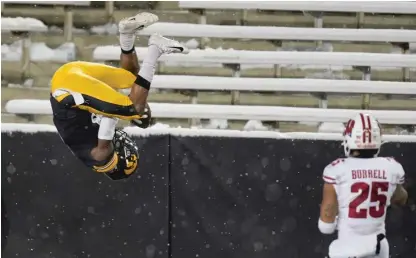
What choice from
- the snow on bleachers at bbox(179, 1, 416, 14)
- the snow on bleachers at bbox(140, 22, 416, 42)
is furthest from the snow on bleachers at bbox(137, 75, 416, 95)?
the snow on bleachers at bbox(179, 1, 416, 14)

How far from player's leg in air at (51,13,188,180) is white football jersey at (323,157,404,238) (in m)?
0.88

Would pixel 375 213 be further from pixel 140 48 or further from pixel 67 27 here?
pixel 67 27

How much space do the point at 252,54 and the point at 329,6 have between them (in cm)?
47

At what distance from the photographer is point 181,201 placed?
12.5ft

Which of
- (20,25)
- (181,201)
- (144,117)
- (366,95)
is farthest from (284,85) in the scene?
(20,25)

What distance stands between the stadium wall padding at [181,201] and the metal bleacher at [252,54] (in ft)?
0.57

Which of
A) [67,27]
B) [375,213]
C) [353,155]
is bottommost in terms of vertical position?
[375,213]

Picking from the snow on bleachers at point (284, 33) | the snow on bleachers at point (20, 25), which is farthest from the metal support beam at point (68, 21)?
the snow on bleachers at point (284, 33)

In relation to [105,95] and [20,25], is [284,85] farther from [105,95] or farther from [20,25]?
[20,25]

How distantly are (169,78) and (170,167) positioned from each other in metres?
0.46

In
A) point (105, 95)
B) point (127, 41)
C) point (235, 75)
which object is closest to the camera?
point (105, 95)

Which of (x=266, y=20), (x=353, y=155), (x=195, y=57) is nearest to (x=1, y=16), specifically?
(x=195, y=57)

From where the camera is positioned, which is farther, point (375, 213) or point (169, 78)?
point (169, 78)

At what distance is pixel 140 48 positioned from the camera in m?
3.72
